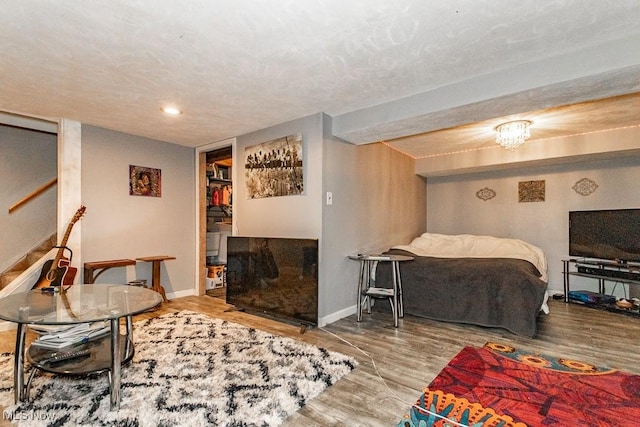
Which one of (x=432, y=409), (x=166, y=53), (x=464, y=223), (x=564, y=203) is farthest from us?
(x=464, y=223)

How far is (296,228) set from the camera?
132 inches

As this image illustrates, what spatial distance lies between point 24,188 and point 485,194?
22.1 feet

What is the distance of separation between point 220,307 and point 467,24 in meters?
3.67

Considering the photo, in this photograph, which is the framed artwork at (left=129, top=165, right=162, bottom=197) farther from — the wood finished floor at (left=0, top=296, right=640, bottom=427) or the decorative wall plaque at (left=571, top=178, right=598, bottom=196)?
the decorative wall plaque at (left=571, top=178, right=598, bottom=196)

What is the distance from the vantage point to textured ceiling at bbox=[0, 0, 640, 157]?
1.64 meters

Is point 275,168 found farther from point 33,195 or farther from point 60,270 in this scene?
point 33,195

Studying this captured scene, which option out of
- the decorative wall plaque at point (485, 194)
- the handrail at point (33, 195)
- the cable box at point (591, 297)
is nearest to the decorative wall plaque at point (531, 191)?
the decorative wall plaque at point (485, 194)

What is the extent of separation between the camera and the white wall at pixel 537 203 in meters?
4.21

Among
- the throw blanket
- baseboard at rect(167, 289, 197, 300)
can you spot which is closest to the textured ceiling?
the throw blanket

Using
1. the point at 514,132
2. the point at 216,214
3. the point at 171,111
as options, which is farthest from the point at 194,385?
the point at 514,132

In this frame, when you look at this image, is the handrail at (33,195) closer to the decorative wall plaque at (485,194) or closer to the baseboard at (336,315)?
the baseboard at (336,315)

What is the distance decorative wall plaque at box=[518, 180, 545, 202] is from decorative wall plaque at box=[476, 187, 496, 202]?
0.39 m

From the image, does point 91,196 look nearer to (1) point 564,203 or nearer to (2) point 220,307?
(2) point 220,307

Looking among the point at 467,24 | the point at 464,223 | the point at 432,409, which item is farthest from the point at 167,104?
the point at 464,223
